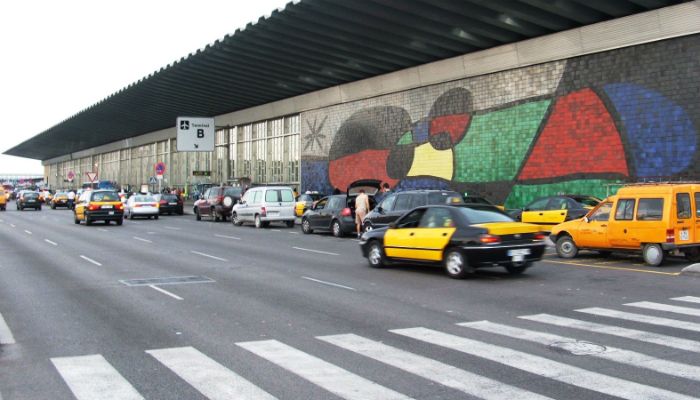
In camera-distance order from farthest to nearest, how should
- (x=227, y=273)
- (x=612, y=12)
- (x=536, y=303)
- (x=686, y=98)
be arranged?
(x=612, y=12) < (x=686, y=98) < (x=227, y=273) < (x=536, y=303)

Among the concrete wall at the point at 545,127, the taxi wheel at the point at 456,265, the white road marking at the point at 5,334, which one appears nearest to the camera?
the white road marking at the point at 5,334

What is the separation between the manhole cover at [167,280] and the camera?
41.8 ft

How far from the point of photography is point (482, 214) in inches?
540

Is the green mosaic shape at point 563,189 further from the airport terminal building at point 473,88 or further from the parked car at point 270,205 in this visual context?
the parked car at point 270,205

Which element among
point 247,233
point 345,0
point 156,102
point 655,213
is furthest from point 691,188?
point 156,102

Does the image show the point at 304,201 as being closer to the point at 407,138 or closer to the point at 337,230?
the point at 407,138

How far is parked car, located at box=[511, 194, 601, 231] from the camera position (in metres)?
22.4

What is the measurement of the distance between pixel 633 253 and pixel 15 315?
1314cm

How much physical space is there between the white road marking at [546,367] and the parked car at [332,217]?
17.4 metres

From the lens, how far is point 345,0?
2611cm


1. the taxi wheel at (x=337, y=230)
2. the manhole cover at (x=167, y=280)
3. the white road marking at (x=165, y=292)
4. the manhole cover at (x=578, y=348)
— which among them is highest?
the taxi wheel at (x=337, y=230)

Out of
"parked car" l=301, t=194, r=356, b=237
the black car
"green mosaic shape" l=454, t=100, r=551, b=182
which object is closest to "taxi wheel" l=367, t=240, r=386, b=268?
the black car

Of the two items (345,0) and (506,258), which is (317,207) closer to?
(345,0)

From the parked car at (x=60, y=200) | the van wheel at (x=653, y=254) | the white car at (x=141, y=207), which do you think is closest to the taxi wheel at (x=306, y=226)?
the white car at (x=141, y=207)
